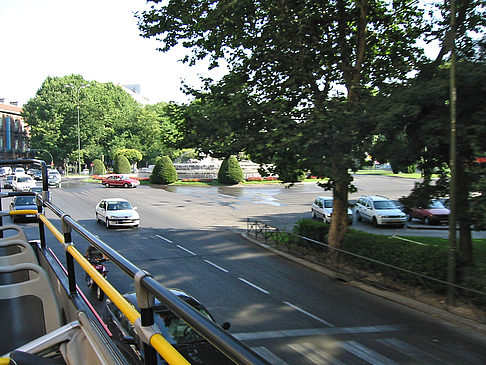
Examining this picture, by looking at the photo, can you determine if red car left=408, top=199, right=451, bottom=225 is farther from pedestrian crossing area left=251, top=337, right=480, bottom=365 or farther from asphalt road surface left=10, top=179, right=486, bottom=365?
pedestrian crossing area left=251, top=337, right=480, bottom=365

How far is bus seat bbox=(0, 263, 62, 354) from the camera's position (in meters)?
3.03

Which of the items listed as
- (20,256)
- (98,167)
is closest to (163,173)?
(98,167)

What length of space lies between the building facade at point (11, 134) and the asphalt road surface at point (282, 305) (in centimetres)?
8141

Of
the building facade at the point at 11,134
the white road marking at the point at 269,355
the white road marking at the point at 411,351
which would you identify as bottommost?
the white road marking at the point at 411,351

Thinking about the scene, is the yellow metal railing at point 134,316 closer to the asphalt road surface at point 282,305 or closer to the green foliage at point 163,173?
the asphalt road surface at point 282,305

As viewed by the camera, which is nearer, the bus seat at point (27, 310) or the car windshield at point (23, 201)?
the bus seat at point (27, 310)

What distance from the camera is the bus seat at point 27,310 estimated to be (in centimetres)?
303

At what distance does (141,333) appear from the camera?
1.62 metres

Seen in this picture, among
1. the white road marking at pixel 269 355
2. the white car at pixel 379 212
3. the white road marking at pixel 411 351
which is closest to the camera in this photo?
the white road marking at pixel 269 355

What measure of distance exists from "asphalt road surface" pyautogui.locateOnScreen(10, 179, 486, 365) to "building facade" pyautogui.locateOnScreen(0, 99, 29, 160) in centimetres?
8141

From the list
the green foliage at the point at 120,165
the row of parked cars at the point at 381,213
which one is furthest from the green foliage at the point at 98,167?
the row of parked cars at the point at 381,213

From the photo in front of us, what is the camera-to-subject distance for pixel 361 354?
26.3ft

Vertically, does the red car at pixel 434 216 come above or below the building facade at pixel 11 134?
below

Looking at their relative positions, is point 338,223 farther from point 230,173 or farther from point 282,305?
point 230,173
